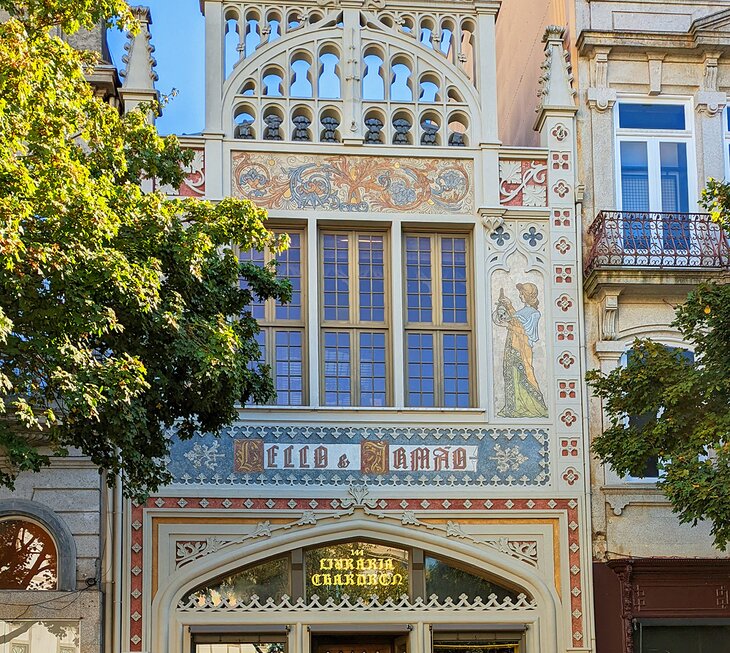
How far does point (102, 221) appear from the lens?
1445 cm

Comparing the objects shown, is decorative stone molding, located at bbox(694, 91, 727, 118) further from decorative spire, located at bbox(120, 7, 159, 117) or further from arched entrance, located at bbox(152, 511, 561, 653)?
decorative spire, located at bbox(120, 7, 159, 117)

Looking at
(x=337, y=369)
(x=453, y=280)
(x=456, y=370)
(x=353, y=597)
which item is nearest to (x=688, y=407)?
(x=456, y=370)

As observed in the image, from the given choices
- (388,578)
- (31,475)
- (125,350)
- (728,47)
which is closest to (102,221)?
(125,350)

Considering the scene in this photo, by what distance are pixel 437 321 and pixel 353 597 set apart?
4451 millimetres

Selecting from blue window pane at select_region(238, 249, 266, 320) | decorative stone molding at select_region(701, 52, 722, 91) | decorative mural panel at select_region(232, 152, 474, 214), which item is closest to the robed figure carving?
decorative mural panel at select_region(232, 152, 474, 214)

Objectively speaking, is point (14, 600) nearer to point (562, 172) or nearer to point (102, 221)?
point (102, 221)

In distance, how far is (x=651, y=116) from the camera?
23.4 meters

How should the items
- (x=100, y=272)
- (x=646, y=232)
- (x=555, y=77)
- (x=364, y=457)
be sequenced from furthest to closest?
(x=555, y=77) < (x=646, y=232) < (x=364, y=457) < (x=100, y=272)

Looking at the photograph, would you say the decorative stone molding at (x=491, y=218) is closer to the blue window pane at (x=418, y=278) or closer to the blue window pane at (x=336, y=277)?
the blue window pane at (x=418, y=278)

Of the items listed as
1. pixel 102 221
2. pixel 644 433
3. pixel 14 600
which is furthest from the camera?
pixel 14 600

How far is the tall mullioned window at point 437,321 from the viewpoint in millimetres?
22047

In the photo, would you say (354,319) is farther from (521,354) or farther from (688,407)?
(688,407)

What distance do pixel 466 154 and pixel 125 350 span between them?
851 cm

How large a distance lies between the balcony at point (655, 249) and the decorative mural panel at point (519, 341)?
0.94 metres
